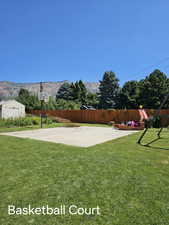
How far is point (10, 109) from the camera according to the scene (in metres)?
19.1

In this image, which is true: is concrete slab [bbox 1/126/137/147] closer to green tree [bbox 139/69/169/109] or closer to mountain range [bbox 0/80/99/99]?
green tree [bbox 139/69/169/109]

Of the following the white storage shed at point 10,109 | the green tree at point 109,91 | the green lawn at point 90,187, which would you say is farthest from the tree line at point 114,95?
the green lawn at point 90,187

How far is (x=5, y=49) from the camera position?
15.2 metres

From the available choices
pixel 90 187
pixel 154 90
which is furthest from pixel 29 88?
pixel 90 187

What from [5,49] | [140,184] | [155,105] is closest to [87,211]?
[140,184]

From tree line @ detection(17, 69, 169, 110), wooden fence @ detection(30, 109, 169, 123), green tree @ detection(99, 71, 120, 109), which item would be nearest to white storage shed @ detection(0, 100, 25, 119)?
tree line @ detection(17, 69, 169, 110)

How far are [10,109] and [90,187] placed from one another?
1958cm

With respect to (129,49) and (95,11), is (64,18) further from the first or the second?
(129,49)

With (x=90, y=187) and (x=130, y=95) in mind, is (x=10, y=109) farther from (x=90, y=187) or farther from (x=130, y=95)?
(x=130, y=95)

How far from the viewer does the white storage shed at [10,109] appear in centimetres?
1808

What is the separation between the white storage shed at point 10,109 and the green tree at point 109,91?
17.6 m

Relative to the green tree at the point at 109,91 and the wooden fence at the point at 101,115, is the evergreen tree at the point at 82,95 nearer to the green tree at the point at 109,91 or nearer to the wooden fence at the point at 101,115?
the green tree at the point at 109,91

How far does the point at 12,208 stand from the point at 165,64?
13.9m

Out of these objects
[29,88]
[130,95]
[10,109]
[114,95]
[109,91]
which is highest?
[29,88]
